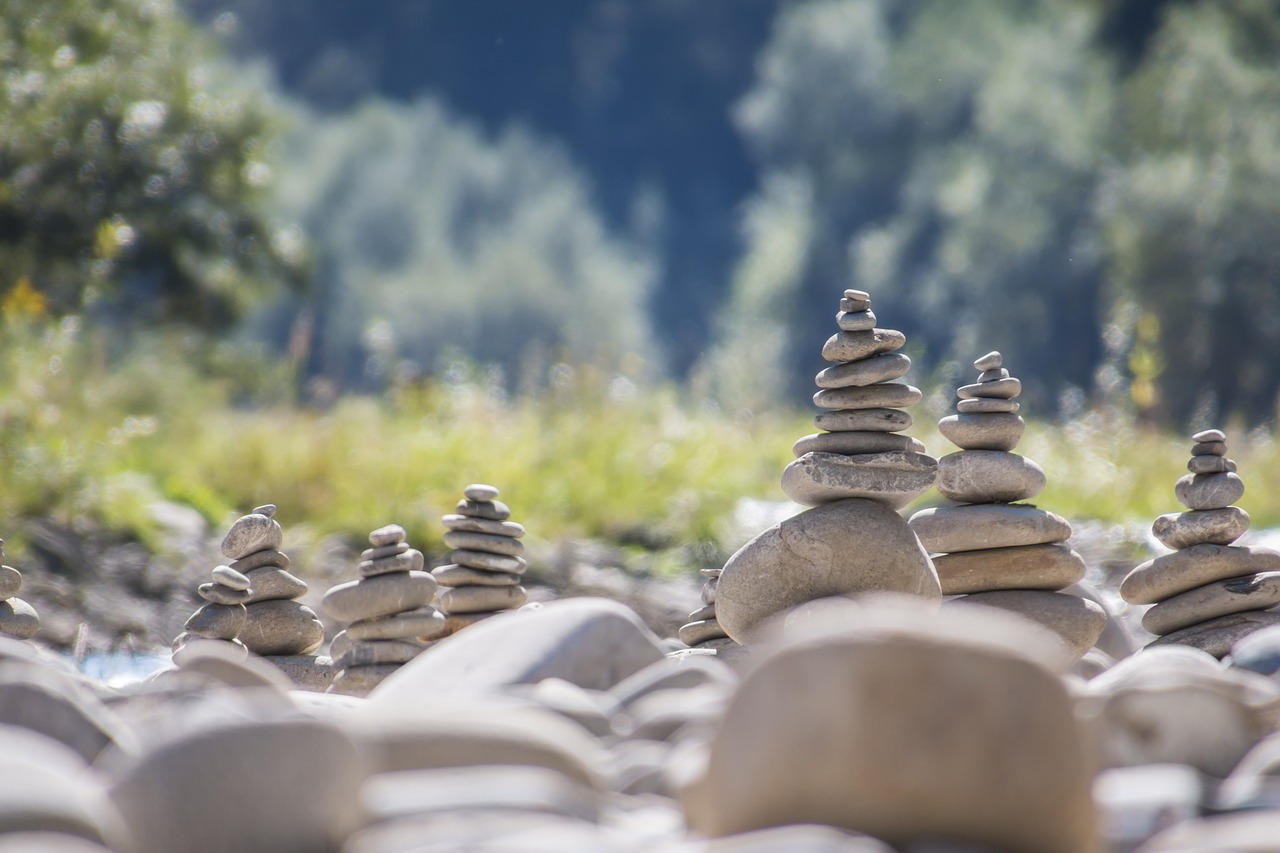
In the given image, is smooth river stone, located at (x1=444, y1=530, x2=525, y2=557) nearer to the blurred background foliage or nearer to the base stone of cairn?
the base stone of cairn

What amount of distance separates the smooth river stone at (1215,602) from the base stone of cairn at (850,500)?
2.29ft

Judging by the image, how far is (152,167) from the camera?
14477mm

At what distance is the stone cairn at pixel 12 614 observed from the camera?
11.5ft

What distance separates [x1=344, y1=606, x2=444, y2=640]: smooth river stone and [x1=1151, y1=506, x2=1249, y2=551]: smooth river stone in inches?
82.8

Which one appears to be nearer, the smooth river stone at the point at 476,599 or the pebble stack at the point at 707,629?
the pebble stack at the point at 707,629

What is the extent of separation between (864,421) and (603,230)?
155ft

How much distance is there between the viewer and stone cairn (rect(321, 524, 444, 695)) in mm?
3695

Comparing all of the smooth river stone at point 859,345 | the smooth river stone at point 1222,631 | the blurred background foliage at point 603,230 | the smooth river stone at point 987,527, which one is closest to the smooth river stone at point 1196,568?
the smooth river stone at point 1222,631

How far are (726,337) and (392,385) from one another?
30309mm

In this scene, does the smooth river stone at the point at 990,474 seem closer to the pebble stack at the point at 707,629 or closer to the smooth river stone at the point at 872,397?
the smooth river stone at the point at 872,397

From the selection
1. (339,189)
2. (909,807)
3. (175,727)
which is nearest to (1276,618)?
(909,807)

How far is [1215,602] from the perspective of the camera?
134 inches

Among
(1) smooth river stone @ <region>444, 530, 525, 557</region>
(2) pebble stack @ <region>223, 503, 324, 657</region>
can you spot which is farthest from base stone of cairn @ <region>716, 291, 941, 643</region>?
(2) pebble stack @ <region>223, 503, 324, 657</region>

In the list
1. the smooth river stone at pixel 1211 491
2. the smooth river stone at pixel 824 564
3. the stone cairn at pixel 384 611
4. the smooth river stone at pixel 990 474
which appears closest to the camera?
the smooth river stone at pixel 824 564
